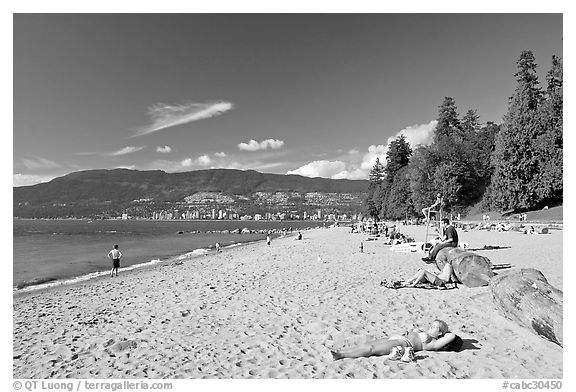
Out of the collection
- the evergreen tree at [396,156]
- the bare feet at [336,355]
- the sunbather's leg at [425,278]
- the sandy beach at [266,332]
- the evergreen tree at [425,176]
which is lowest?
the sandy beach at [266,332]

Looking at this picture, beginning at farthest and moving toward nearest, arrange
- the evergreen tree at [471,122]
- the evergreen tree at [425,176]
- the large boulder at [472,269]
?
the evergreen tree at [471,122] → the evergreen tree at [425,176] → the large boulder at [472,269]

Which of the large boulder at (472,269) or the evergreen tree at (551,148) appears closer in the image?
the large boulder at (472,269)

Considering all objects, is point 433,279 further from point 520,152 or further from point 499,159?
point 499,159

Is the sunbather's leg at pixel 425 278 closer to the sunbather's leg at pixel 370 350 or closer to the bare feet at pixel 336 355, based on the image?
the sunbather's leg at pixel 370 350

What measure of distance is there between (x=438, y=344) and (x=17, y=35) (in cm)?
577

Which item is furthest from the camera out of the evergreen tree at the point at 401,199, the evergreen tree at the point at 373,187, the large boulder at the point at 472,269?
the evergreen tree at the point at 373,187

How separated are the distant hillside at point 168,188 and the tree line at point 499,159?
26.1 metres

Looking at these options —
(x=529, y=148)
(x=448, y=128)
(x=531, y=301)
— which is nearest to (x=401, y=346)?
(x=531, y=301)

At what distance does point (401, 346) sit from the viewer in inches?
149

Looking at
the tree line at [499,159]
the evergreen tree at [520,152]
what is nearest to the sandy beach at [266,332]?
the tree line at [499,159]

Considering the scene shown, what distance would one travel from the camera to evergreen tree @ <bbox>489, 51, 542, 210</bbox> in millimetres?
26766

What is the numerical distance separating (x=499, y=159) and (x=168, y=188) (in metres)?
55.1

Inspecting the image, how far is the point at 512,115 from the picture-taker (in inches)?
1159

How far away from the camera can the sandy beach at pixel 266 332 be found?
366cm
